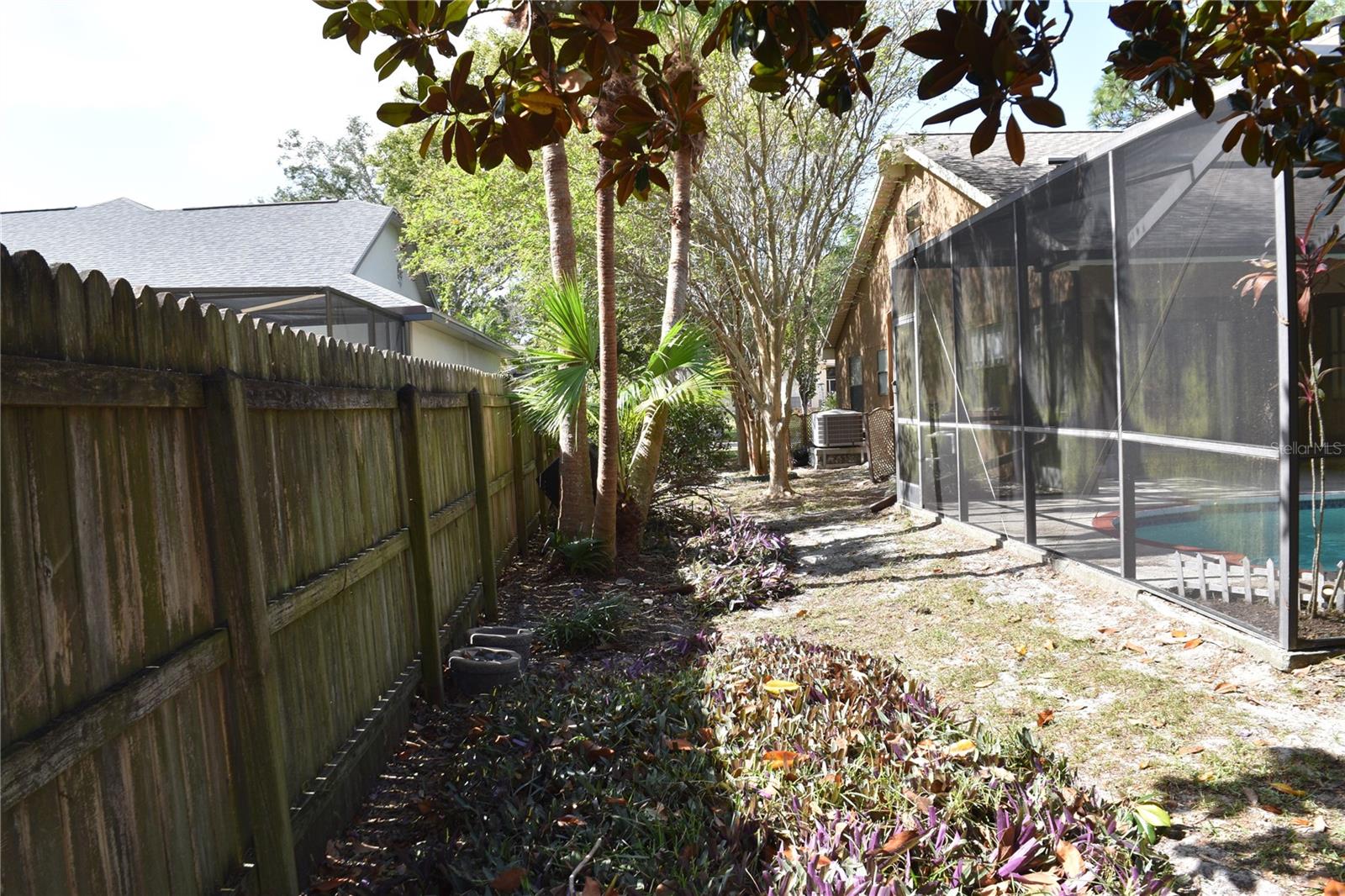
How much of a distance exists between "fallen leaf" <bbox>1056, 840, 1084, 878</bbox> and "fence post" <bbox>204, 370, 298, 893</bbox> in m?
2.18

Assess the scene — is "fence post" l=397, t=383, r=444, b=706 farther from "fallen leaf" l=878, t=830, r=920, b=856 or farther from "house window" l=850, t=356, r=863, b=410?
"house window" l=850, t=356, r=863, b=410

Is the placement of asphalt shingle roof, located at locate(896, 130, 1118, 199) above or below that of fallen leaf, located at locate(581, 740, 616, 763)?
above

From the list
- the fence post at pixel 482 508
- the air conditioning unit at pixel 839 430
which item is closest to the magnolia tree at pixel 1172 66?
the fence post at pixel 482 508

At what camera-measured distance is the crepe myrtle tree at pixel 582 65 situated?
189 cm

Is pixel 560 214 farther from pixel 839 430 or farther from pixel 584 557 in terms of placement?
pixel 839 430

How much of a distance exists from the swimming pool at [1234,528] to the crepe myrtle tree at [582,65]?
164 inches

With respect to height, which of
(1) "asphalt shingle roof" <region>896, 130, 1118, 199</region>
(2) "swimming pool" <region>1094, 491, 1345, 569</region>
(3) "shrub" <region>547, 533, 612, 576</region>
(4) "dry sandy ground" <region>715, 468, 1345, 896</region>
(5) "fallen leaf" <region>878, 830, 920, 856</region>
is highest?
(1) "asphalt shingle roof" <region>896, 130, 1118, 199</region>

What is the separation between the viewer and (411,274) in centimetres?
2158

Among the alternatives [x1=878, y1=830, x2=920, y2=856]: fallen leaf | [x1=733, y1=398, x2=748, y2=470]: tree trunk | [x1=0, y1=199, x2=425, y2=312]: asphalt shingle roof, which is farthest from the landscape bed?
[x1=733, y1=398, x2=748, y2=470]: tree trunk

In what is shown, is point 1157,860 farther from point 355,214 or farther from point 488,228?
point 355,214

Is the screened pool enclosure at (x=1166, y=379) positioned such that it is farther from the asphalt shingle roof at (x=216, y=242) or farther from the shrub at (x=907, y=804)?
the asphalt shingle roof at (x=216, y=242)

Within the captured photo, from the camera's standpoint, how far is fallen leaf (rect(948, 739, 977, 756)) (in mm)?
3104

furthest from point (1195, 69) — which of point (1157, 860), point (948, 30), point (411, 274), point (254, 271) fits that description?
point (411, 274)

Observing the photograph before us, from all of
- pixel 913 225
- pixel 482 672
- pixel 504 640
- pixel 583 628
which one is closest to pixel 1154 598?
pixel 583 628
